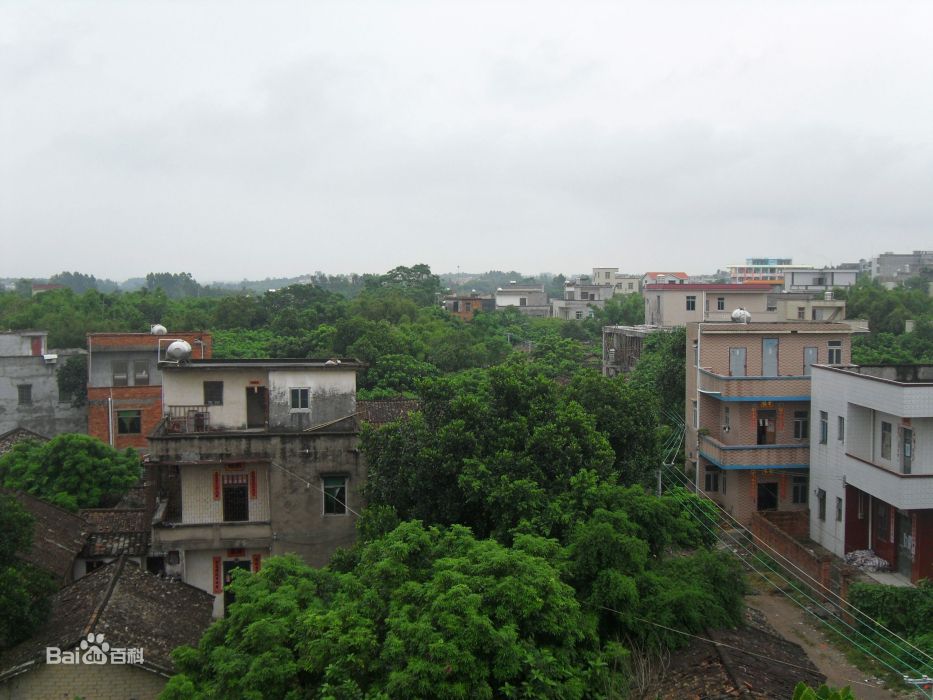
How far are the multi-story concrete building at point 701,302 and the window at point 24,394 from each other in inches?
1280

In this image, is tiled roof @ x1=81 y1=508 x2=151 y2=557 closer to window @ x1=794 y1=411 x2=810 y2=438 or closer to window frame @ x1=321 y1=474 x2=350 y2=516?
window frame @ x1=321 y1=474 x2=350 y2=516

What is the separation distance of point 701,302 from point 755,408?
24.0m

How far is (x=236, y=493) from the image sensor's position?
67.9 ft

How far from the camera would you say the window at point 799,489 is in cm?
2736

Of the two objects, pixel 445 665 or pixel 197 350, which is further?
pixel 197 350

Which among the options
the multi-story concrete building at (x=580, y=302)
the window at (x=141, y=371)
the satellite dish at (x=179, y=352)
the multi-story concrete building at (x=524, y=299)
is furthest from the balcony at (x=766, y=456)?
the multi-story concrete building at (x=524, y=299)

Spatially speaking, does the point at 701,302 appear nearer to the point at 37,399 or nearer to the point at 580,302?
the point at 37,399

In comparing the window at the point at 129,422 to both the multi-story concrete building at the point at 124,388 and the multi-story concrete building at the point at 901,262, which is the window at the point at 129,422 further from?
the multi-story concrete building at the point at 901,262

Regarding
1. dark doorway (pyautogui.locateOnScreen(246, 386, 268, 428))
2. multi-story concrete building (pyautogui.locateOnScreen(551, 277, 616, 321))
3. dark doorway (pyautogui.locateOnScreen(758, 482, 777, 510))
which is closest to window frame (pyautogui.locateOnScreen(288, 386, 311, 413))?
dark doorway (pyautogui.locateOnScreen(246, 386, 268, 428))

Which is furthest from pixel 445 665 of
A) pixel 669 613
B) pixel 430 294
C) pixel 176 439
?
→ pixel 430 294

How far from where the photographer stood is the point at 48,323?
59.3 metres

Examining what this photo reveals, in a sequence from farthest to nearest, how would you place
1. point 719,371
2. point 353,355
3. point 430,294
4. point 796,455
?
1. point 430,294
2. point 353,355
3. point 719,371
4. point 796,455

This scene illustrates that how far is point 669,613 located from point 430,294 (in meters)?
86.8

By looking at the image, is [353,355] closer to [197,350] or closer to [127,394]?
[197,350]
